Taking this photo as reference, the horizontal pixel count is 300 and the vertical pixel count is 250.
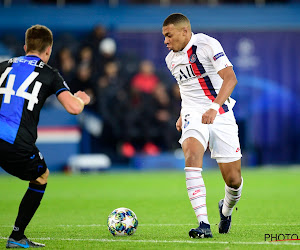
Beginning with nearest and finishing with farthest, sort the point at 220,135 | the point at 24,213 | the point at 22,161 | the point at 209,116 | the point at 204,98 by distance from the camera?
the point at 22,161
the point at 24,213
the point at 209,116
the point at 220,135
the point at 204,98

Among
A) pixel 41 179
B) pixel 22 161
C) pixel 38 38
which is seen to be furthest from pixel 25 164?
pixel 38 38

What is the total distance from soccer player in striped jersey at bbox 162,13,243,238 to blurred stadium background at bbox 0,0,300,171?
433 inches

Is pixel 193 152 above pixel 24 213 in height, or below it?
above

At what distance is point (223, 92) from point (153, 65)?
14.4m

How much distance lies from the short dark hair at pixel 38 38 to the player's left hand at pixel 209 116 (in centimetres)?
161

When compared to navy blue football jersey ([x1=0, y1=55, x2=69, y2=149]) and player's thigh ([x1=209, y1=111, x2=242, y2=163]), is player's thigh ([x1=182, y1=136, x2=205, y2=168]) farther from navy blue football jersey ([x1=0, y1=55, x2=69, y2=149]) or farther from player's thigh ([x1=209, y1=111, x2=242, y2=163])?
navy blue football jersey ([x1=0, y1=55, x2=69, y2=149])

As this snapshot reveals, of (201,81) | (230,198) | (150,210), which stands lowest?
(150,210)

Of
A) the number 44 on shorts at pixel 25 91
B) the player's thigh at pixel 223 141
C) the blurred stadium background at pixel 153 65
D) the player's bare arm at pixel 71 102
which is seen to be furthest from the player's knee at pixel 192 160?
the blurred stadium background at pixel 153 65

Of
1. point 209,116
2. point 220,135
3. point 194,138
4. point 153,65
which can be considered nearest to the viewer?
point 209,116

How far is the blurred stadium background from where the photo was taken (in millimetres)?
18406

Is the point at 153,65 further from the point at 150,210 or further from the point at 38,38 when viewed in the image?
the point at 38,38

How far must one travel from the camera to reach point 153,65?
825 inches

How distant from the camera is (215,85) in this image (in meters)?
7.21

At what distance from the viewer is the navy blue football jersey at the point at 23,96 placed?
232 inches
